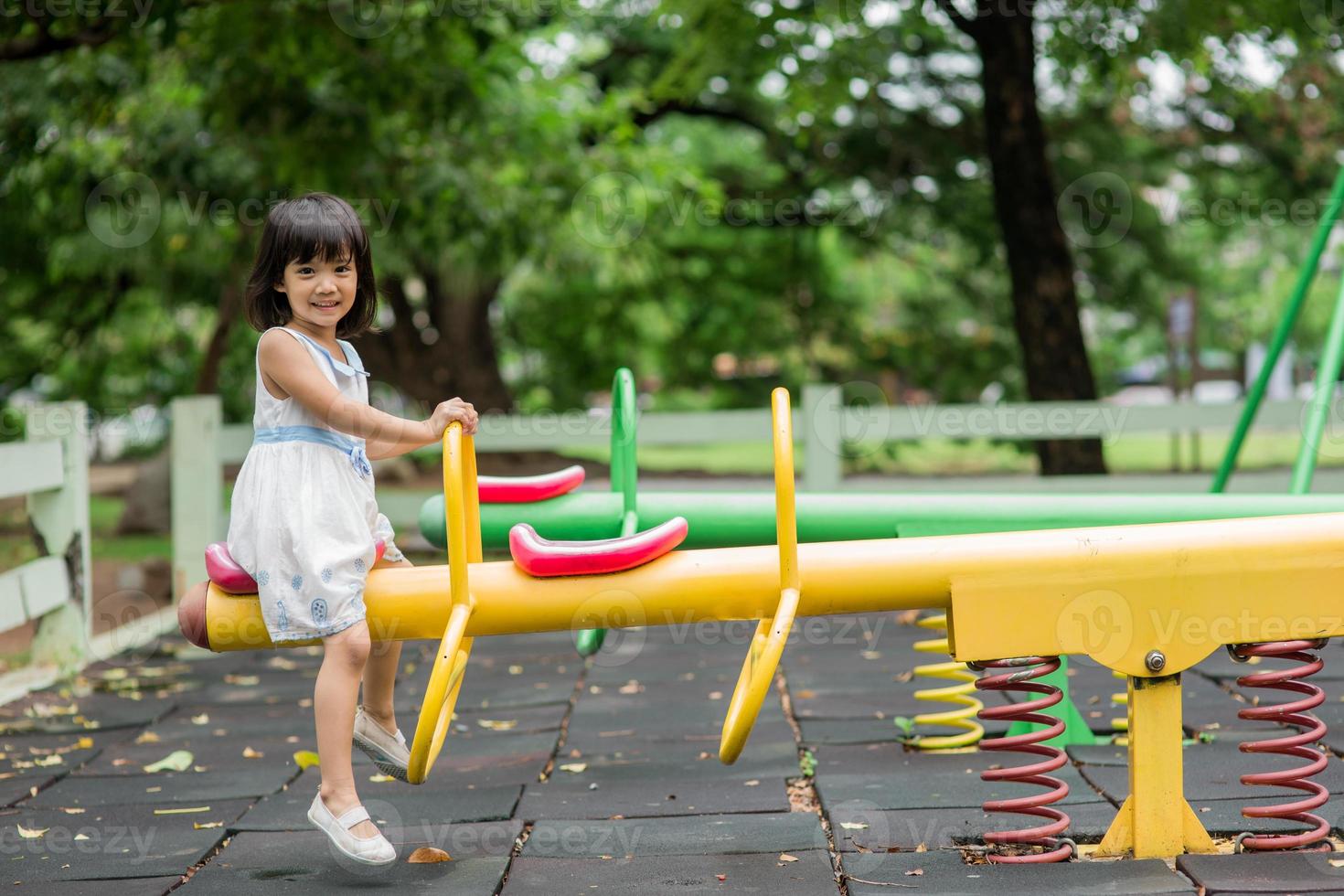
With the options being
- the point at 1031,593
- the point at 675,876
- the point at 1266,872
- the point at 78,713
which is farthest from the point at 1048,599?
the point at 78,713

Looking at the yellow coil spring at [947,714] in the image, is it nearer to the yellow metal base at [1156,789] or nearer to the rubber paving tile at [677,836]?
the rubber paving tile at [677,836]

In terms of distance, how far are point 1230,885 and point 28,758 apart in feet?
10.7

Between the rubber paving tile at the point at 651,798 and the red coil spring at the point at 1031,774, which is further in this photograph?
the rubber paving tile at the point at 651,798

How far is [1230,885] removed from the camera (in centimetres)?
254

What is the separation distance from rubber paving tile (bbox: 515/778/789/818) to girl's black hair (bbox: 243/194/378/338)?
1.32 metres

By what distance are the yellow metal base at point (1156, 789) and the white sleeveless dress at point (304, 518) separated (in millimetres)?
1581

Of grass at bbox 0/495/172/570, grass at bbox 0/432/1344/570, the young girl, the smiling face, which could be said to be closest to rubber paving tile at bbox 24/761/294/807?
the young girl

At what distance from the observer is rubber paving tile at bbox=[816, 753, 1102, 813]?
324 cm

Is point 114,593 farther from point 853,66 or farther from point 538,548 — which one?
point 538,548

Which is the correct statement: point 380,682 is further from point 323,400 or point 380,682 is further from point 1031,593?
point 1031,593

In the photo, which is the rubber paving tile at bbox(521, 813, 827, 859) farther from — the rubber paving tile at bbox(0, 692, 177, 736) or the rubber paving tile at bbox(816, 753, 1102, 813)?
the rubber paving tile at bbox(0, 692, 177, 736)

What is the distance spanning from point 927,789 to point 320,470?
1653mm

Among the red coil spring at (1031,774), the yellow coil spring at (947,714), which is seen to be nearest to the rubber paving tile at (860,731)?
the yellow coil spring at (947,714)

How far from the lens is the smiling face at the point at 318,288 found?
2834 mm
